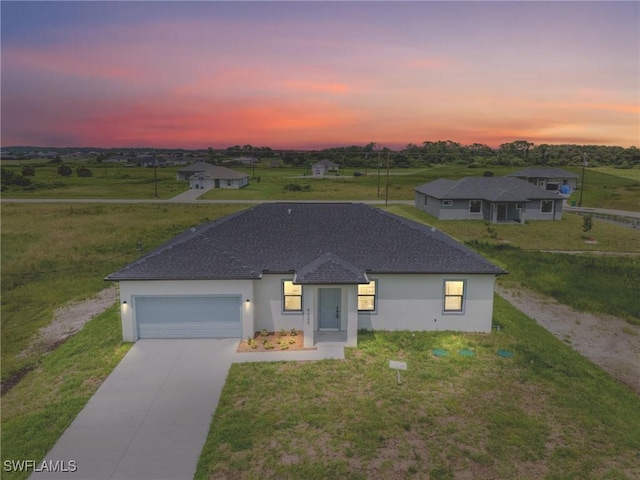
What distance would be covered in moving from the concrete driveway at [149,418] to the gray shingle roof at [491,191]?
37215 millimetres

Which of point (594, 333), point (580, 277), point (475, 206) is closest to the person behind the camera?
point (594, 333)

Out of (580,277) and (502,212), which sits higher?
(502,212)

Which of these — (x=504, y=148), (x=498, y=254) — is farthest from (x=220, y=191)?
(x=504, y=148)

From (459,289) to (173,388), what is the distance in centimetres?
1090

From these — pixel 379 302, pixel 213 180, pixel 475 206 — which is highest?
pixel 213 180

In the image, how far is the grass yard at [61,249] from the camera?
1858 centimetres

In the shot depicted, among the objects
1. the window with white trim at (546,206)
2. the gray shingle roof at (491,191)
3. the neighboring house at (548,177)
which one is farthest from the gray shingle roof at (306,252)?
the neighboring house at (548,177)

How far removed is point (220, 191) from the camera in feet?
245

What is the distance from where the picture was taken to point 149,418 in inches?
415

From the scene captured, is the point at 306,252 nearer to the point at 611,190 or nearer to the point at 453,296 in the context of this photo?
the point at 453,296

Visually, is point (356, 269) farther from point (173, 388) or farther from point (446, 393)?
point (173, 388)
